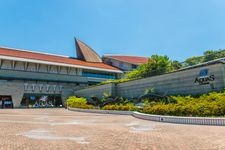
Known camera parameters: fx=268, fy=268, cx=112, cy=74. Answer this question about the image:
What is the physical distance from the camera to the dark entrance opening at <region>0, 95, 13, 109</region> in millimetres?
43094

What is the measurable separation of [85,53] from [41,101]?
58.8 ft

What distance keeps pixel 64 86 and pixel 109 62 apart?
16159 millimetres

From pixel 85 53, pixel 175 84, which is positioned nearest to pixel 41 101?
pixel 85 53

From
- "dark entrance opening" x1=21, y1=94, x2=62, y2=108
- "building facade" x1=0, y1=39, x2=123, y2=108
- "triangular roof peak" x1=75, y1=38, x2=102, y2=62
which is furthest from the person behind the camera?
"triangular roof peak" x1=75, y1=38, x2=102, y2=62

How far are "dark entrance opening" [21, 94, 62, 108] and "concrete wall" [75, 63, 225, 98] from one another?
17069 mm

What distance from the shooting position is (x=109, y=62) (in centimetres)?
6278

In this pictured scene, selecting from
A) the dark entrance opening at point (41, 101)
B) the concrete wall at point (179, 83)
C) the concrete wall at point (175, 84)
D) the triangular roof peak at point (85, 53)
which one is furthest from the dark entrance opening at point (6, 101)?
the concrete wall at point (179, 83)

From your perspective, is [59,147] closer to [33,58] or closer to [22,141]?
[22,141]

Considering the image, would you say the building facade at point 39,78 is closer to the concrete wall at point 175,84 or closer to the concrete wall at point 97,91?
the concrete wall at point 97,91

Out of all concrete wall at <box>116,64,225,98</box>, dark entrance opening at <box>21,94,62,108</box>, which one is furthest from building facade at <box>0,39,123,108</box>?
concrete wall at <box>116,64,225,98</box>

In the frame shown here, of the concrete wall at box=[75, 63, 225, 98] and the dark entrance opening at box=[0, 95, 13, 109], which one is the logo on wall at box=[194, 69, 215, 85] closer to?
the concrete wall at box=[75, 63, 225, 98]

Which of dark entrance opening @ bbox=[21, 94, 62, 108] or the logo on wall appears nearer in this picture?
the logo on wall

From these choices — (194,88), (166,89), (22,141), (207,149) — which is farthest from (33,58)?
(207,149)

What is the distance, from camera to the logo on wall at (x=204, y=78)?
1995 centimetres
